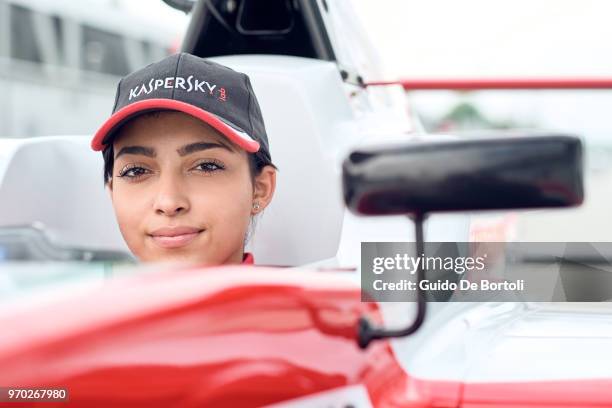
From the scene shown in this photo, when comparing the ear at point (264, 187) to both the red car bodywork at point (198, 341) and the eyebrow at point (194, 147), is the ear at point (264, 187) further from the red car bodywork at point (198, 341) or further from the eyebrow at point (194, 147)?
the red car bodywork at point (198, 341)

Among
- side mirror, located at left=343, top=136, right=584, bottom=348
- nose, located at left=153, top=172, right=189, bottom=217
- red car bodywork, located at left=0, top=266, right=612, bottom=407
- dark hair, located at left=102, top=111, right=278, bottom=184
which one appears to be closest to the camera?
red car bodywork, located at left=0, top=266, right=612, bottom=407

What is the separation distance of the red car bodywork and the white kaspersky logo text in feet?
1.75

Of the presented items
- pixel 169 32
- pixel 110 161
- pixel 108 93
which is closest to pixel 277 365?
pixel 110 161

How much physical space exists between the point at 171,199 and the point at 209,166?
11 cm

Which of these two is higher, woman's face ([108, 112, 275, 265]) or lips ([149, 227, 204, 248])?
woman's face ([108, 112, 275, 265])

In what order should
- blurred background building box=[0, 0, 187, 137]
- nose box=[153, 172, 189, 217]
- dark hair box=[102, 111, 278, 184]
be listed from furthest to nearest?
blurred background building box=[0, 0, 187, 137] → dark hair box=[102, 111, 278, 184] → nose box=[153, 172, 189, 217]

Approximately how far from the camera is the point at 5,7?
976 cm

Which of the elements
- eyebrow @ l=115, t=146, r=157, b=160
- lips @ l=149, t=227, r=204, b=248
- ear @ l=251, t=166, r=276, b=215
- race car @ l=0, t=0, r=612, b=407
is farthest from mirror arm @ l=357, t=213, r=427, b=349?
ear @ l=251, t=166, r=276, b=215

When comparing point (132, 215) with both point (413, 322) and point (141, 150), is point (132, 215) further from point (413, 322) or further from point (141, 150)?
point (413, 322)

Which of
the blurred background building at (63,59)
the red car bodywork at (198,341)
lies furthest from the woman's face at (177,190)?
the blurred background building at (63,59)

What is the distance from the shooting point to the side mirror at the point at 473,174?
85cm

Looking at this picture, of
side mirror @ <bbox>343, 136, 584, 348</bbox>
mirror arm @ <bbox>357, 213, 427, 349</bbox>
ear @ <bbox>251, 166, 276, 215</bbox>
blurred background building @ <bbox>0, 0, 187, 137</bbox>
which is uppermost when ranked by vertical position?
blurred background building @ <bbox>0, 0, 187, 137</bbox>

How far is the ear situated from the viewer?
1705 millimetres

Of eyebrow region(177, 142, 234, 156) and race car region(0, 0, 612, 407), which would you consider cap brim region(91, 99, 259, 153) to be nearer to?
eyebrow region(177, 142, 234, 156)
